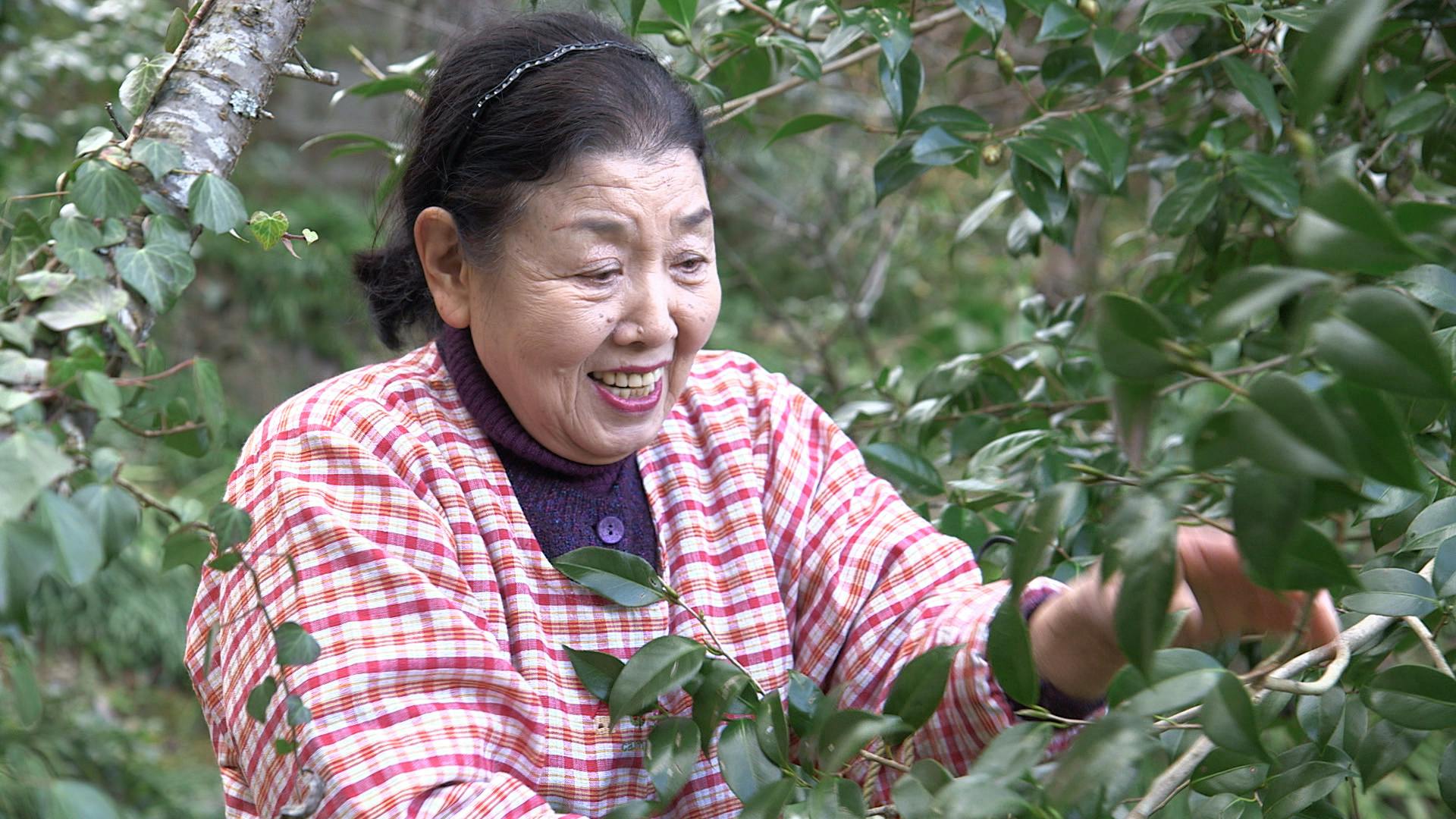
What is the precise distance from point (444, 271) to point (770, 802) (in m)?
0.67

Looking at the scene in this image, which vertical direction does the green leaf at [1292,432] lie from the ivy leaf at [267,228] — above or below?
below

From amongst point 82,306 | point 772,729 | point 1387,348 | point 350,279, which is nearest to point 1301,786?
point 772,729

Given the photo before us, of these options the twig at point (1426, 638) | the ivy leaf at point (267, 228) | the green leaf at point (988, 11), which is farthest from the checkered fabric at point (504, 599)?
the green leaf at point (988, 11)

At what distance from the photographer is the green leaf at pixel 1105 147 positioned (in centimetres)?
139

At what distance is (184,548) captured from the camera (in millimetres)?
787

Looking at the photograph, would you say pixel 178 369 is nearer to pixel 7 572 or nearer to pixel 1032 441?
pixel 7 572

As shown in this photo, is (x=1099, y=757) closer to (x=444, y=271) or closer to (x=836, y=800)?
(x=836, y=800)

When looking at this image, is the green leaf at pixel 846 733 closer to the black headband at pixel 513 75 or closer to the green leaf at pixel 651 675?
the green leaf at pixel 651 675

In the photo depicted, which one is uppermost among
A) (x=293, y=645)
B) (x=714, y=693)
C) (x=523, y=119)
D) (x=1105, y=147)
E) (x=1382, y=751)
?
(x=523, y=119)

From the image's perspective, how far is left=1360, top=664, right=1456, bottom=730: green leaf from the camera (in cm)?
88

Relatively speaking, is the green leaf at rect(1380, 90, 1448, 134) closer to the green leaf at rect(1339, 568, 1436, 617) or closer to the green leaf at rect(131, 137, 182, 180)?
the green leaf at rect(1339, 568, 1436, 617)

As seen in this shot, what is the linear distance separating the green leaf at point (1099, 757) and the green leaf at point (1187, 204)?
87cm

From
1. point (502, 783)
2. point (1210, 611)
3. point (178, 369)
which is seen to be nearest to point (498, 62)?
point (178, 369)

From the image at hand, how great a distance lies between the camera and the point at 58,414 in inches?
30.1
